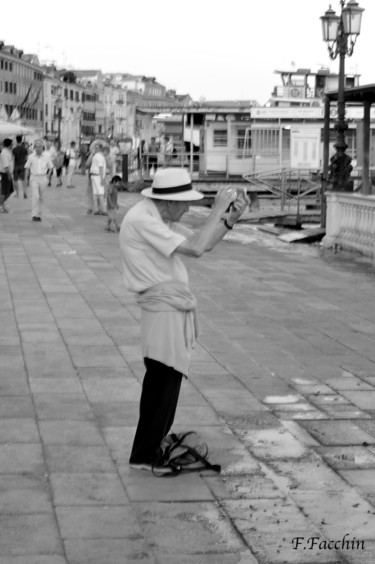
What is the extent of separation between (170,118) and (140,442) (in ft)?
172

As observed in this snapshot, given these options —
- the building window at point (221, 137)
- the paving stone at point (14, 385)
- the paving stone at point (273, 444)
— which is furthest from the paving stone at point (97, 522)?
the building window at point (221, 137)

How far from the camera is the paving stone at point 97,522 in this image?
192 inches

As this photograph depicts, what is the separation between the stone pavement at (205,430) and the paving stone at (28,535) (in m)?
0.01

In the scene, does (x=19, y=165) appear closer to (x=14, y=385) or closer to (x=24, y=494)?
(x=14, y=385)

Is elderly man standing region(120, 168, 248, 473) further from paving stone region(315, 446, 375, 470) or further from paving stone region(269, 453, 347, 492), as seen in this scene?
paving stone region(315, 446, 375, 470)

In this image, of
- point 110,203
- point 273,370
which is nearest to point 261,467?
point 273,370

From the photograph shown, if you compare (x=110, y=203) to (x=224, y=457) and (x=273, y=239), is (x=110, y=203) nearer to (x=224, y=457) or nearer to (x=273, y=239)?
(x=273, y=239)

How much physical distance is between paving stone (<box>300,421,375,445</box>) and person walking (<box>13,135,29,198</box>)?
24.7 m

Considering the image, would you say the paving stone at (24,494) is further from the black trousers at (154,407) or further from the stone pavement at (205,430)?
the black trousers at (154,407)

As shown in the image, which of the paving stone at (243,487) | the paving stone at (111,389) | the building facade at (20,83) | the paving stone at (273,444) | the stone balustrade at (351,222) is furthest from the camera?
the building facade at (20,83)

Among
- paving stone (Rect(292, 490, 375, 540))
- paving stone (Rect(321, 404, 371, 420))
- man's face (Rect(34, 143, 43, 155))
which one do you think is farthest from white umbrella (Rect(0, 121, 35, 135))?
paving stone (Rect(292, 490, 375, 540))

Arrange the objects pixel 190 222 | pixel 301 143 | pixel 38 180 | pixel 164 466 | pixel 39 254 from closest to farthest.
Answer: pixel 164 466 → pixel 39 254 → pixel 38 180 → pixel 190 222 → pixel 301 143

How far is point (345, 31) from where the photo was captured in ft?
68.8

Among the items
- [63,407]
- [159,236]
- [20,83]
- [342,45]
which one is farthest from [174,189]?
[20,83]
